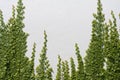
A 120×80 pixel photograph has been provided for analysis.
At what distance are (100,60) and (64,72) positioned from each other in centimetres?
1905

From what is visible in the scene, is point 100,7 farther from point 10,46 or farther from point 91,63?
point 10,46

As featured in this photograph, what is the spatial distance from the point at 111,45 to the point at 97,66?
3.76 meters

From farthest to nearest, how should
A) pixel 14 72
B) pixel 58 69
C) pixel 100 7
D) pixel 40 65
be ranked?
pixel 58 69
pixel 100 7
pixel 40 65
pixel 14 72

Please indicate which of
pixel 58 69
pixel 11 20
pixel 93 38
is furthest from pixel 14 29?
pixel 58 69

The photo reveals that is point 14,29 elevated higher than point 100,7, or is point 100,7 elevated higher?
point 100,7

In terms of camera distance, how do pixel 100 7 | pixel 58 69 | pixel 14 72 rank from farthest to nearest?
pixel 58 69 < pixel 100 7 < pixel 14 72

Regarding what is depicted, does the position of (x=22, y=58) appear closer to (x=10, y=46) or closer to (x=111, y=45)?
(x=10, y=46)

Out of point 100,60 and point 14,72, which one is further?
point 100,60

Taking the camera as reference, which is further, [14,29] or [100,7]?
[100,7]

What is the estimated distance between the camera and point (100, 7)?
46094mm

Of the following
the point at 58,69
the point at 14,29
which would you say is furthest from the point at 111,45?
the point at 58,69

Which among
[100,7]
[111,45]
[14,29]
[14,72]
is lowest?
[14,72]

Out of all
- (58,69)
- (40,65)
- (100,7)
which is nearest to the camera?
(40,65)

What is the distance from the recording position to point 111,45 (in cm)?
4153
